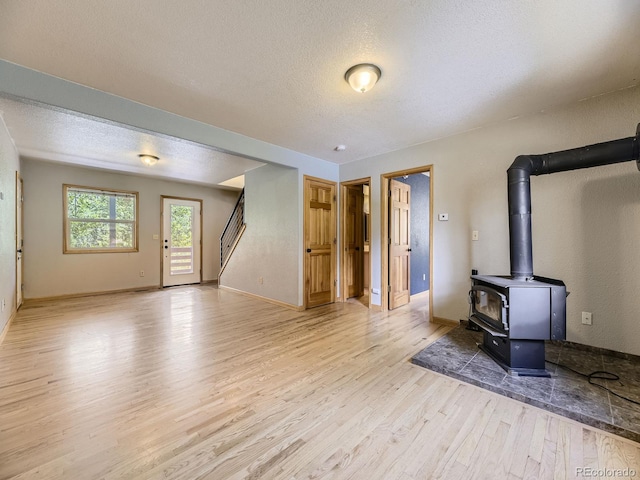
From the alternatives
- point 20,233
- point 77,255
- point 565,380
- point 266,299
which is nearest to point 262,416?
point 565,380

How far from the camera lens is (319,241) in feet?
Answer: 14.8

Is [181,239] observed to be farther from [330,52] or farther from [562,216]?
[562,216]

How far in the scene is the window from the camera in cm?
512

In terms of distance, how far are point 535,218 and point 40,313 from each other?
6.71 m

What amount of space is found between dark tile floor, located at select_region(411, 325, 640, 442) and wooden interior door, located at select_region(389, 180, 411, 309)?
1514mm

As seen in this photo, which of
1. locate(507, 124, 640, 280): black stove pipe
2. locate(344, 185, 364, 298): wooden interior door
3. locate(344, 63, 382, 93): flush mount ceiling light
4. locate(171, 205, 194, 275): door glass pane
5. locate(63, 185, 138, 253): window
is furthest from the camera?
locate(171, 205, 194, 275): door glass pane

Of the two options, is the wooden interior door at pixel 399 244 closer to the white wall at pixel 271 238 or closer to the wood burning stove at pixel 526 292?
the white wall at pixel 271 238

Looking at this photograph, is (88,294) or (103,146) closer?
(103,146)

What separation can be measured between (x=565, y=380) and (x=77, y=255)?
7362 millimetres

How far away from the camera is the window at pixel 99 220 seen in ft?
16.8

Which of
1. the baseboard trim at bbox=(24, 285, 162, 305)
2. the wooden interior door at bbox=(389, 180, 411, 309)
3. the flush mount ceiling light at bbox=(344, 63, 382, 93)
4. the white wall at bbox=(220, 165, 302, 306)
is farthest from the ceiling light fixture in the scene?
the wooden interior door at bbox=(389, 180, 411, 309)

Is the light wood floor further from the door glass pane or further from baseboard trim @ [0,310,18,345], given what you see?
the door glass pane

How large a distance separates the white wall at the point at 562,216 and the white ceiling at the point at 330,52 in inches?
10.6

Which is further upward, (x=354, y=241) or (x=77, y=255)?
(x=354, y=241)
